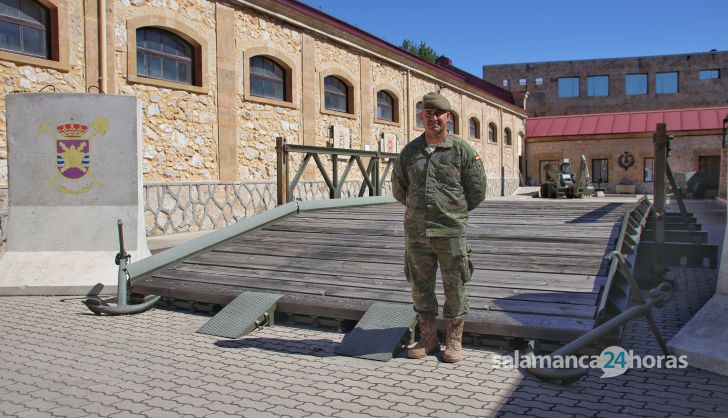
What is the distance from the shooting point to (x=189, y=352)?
4270 mm

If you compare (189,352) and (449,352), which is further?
(189,352)

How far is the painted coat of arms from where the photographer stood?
678cm

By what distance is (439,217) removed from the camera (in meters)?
3.96

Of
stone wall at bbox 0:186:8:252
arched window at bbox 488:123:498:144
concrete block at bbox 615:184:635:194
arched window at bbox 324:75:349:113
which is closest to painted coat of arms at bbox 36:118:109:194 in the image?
stone wall at bbox 0:186:8:252

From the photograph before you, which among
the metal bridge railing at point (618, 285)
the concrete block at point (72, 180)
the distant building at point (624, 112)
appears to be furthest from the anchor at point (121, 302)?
the distant building at point (624, 112)

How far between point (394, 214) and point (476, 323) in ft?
12.9

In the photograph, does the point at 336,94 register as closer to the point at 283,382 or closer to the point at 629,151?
the point at 283,382

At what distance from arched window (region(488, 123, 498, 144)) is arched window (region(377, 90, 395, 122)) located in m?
10.6

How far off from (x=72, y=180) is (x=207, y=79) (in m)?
6.04

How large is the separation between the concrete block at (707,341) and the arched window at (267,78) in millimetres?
11234

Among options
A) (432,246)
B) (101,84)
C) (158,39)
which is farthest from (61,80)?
(432,246)

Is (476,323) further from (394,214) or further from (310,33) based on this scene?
(310,33)

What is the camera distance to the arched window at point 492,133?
29172 millimetres

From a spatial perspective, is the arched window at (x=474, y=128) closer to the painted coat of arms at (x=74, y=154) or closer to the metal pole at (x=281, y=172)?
the metal pole at (x=281, y=172)
